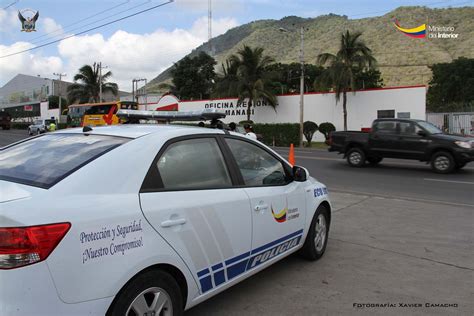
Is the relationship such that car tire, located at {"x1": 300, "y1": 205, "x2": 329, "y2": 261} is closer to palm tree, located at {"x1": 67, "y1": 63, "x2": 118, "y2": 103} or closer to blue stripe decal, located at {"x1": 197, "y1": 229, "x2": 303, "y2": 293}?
blue stripe decal, located at {"x1": 197, "y1": 229, "x2": 303, "y2": 293}

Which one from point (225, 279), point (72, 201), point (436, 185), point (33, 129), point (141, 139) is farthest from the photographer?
point (33, 129)

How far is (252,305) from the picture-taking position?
139 inches

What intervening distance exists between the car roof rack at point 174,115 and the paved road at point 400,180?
21.3 ft

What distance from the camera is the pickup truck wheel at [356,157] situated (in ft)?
48.1

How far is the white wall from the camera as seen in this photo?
96.4 feet

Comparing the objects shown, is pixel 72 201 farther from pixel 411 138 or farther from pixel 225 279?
pixel 411 138

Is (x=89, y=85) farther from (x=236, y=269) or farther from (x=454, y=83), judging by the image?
(x=236, y=269)

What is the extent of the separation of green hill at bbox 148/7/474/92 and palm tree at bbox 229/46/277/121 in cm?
4868

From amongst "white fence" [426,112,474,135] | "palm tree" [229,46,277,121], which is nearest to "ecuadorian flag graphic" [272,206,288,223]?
"white fence" [426,112,474,135]

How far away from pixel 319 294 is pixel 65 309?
2416 mm

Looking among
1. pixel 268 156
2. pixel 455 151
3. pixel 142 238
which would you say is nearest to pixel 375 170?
pixel 455 151

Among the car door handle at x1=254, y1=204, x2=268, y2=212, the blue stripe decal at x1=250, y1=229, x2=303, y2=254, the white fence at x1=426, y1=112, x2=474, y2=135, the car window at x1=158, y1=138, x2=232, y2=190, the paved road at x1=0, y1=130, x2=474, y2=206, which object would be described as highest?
the white fence at x1=426, y1=112, x2=474, y2=135

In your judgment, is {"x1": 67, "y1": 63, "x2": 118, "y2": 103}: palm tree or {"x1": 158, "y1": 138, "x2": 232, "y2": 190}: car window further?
{"x1": 67, "y1": 63, "x2": 118, "y2": 103}: palm tree

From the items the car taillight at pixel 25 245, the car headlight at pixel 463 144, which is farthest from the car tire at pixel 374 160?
the car taillight at pixel 25 245
